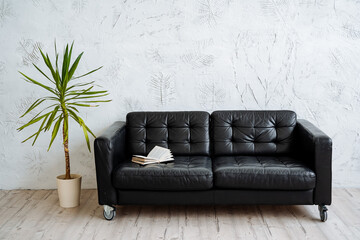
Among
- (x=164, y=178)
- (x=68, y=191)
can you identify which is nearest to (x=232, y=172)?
(x=164, y=178)

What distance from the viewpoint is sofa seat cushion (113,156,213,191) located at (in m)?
3.33

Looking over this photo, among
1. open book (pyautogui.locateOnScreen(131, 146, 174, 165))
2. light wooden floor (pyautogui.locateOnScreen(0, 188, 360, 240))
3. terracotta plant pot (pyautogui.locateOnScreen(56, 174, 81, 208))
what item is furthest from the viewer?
terracotta plant pot (pyautogui.locateOnScreen(56, 174, 81, 208))

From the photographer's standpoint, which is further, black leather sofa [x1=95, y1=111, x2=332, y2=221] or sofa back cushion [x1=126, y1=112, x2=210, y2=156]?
sofa back cushion [x1=126, y1=112, x2=210, y2=156]

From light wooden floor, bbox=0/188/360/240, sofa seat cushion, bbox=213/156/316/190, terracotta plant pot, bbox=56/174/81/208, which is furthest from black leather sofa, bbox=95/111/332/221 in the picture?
terracotta plant pot, bbox=56/174/81/208

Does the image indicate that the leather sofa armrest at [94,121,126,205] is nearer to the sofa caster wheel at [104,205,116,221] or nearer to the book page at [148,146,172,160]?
the sofa caster wheel at [104,205,116,221]

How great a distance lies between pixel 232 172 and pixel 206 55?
127cm

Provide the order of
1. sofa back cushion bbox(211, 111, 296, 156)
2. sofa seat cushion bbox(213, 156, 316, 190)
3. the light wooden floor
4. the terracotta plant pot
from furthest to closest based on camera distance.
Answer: sofa back cushion bbox(211, 111, 296, 156)
the terracotta plant pot
sofa seat cushion bbox(213, 156, 316, 190)
the light wooden floor

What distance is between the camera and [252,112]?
154 inches

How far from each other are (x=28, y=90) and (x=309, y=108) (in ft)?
8.77

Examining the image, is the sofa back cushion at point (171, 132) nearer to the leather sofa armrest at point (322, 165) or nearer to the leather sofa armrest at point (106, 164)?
the leather sofa armrest at point (106, 164)

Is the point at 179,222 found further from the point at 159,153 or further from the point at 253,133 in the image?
the point at 253,133

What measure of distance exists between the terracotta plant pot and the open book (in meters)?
0.55

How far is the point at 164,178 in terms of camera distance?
3.33 m

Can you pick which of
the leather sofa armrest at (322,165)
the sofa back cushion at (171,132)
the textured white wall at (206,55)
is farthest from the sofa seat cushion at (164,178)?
the textured white wall at (206,55)
